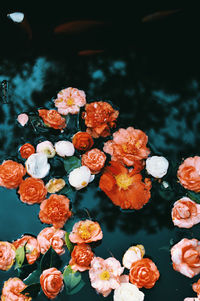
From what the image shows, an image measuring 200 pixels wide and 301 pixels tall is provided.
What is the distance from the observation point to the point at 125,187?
1.05 m

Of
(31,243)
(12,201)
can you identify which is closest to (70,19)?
(12,201)

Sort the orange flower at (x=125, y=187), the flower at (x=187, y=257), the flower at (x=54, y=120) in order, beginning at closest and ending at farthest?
1. the flower at (x=187, y=257)
2. the orange flower at (x=125, y=187)
3. the flower at (x=54, y=120)

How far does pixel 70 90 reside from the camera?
1.22 metres

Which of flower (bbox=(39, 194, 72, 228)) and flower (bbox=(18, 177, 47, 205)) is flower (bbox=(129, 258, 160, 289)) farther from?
flower (bbox=(18, 177, 47, 205))

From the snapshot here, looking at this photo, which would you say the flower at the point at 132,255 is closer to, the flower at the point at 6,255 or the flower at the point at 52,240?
the flower at the point at 52,240

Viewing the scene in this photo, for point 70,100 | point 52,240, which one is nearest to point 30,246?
point 52,240

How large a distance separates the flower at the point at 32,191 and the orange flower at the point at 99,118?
0.96ft

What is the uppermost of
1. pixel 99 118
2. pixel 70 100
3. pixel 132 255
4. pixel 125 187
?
pixel 70 100

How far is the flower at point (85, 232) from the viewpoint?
0.99m

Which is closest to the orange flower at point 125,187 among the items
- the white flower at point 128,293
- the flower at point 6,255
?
the white flower at point 128,293

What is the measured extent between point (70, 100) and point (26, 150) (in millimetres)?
281

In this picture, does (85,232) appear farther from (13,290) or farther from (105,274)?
(13,290)

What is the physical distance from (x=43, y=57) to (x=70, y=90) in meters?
0.24

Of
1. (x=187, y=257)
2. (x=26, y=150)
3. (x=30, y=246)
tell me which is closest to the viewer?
(x=187, y=257)
